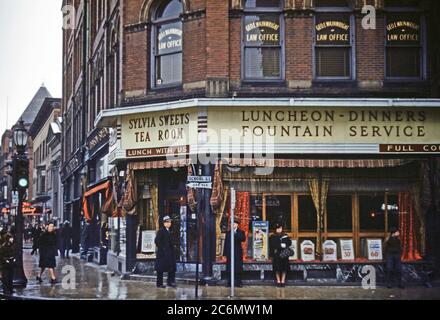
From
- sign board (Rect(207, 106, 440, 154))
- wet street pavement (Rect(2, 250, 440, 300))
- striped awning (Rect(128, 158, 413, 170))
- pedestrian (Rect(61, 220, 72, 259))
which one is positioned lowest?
wet street pavement (Rect(2, 250, 440, 300))

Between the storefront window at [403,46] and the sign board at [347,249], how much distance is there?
4725mm

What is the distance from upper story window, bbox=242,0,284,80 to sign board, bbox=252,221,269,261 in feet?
13.2

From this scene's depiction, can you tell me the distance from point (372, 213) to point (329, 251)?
158 cm

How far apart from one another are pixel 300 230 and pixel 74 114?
21.7 metres

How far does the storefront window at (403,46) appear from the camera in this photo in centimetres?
1981

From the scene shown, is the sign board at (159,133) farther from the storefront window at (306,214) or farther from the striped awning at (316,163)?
the storefront window at (306,214)

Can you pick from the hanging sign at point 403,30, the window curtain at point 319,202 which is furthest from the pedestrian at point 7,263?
the hanging sign at point 403,30

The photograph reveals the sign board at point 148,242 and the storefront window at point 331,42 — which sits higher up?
the storefront window at point 331,42

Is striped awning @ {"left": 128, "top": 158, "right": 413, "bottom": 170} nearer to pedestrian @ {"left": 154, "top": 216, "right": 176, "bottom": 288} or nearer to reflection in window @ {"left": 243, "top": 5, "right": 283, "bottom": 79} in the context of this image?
reflection in window @ {"left": 243, "top": 5, "right": 283, "bottom": 79}

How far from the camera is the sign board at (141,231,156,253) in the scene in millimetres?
20844

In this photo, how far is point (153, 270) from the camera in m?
20.6

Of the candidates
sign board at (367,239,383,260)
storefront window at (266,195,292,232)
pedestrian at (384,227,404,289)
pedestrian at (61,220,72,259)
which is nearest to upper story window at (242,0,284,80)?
storefront window at (266,195,292,232)
